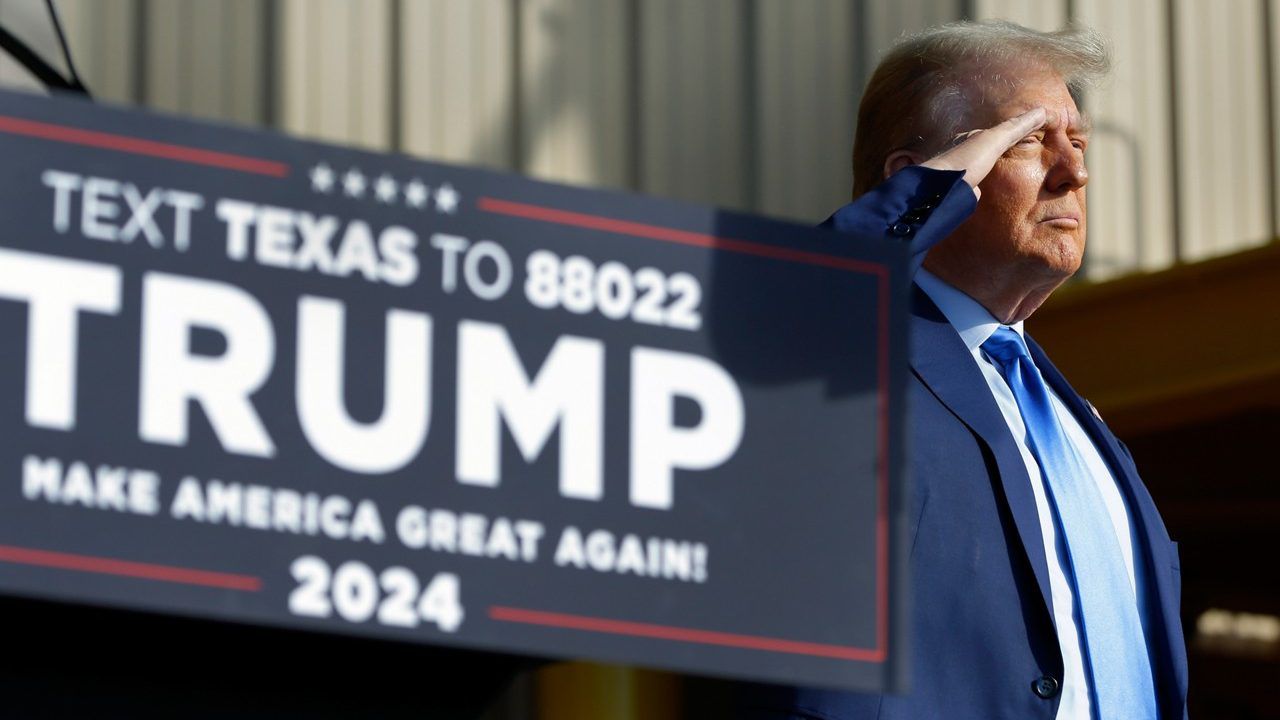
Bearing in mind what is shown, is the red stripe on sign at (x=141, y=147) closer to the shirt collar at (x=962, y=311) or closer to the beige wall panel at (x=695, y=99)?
the shirt collar at (x=962, y=311)

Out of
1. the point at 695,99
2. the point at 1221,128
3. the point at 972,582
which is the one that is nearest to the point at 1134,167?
the point at 1221,128

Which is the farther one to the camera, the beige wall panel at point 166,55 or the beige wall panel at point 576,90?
the beige wall panel at point 576,90

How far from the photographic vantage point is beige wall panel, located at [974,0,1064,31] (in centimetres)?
541

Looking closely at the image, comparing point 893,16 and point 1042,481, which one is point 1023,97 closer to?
point 1042,481

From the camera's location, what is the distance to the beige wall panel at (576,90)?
207 inches

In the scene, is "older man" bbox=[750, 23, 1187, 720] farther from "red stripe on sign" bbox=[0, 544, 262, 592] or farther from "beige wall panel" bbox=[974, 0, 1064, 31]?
"beige wall panel" bbox=[974, 0, 1064, 31]

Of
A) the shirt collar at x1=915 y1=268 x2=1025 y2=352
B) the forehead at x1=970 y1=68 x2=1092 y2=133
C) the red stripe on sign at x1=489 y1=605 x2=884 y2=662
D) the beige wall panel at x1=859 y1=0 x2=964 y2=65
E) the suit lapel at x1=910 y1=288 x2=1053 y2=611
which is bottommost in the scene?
the red stripe on sign at x1=489 y1=605 x2=884 y2=662

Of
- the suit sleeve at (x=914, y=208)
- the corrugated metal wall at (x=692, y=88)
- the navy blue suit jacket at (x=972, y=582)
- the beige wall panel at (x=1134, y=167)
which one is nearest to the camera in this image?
the suit sleeve at (x=914, y=208)

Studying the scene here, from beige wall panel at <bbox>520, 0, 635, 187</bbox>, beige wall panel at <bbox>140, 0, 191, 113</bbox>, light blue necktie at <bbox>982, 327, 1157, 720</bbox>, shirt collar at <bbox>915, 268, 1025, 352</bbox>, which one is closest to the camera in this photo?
light blue necktie at <bbox>982, 327, 1157, 720</bbox>

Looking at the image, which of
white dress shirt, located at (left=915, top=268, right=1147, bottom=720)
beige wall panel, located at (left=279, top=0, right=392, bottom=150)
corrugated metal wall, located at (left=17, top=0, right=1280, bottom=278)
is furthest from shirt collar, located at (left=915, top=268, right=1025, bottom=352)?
beige wall panel, located at (left=279, top=0, right=392, bottom=150)

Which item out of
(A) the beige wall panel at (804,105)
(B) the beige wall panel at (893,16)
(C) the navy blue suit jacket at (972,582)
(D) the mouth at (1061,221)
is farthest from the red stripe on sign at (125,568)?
(B) the beige wall panel at (893,16)

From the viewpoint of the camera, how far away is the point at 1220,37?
17.5 ft

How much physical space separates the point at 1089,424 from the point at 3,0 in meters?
1.05

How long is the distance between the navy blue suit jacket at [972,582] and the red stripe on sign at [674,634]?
1.73ft
